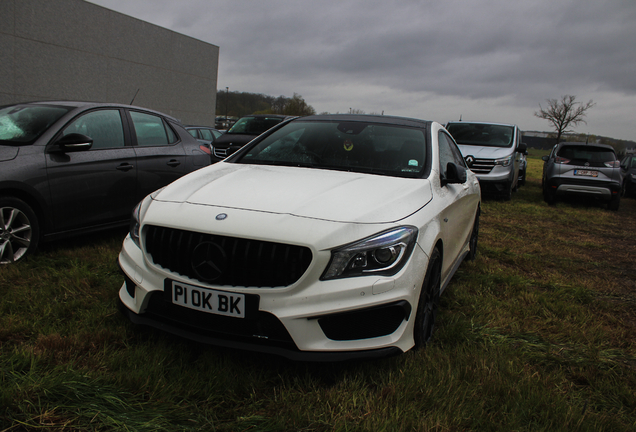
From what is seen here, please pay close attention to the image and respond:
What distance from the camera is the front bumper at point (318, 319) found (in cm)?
216

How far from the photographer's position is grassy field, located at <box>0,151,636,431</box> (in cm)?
206

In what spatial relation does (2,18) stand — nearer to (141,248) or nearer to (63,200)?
(63,200)

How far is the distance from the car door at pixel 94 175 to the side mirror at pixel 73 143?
0.07 metres

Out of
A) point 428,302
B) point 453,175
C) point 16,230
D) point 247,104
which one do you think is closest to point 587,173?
point 453,175

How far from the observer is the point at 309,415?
2.10 meters

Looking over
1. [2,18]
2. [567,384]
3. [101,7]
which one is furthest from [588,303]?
[101,7]

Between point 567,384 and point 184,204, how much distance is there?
2298 mm

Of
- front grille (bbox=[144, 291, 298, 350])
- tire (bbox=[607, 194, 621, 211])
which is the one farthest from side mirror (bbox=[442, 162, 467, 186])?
tire (bbox=[607, 194, 621, 211])

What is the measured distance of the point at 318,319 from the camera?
86.1 inches

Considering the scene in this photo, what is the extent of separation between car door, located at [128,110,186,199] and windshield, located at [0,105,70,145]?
0.80 meters

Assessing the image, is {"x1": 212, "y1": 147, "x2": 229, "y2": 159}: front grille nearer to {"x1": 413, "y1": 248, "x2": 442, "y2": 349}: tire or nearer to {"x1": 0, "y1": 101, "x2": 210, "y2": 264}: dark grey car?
{"x1": 0, "y1": 101, "x2": 210, "y2": 264}: dark grey car

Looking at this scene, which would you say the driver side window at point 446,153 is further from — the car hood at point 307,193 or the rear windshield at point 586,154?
the rear windshield at point 586,154

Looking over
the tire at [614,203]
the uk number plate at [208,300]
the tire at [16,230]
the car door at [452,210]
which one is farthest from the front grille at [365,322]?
the tire at [614,203]

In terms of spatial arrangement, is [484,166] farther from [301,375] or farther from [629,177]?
[301,375]
